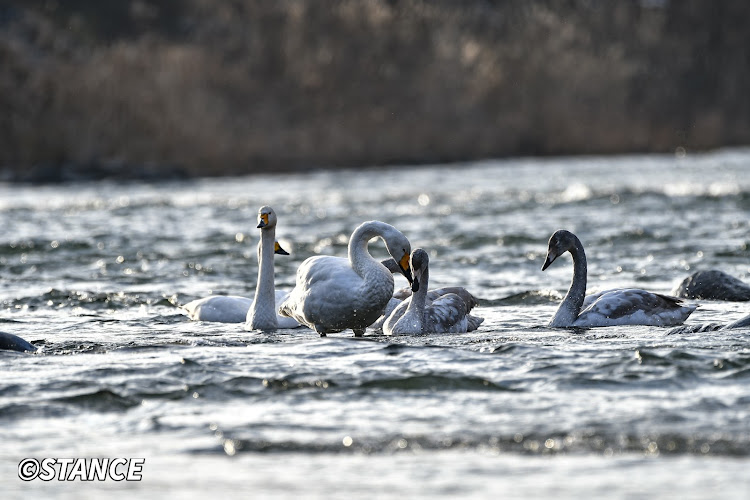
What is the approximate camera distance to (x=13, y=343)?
28.0 feet

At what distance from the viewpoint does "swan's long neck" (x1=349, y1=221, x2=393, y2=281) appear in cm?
927

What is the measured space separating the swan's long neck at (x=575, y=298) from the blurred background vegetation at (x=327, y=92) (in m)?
19.1

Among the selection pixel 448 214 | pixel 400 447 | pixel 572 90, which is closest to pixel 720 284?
pixel 400 447

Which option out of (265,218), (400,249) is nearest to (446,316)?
(400,249)

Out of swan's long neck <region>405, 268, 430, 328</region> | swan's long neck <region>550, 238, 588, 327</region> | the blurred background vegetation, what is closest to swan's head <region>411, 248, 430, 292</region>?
swan's long neck <region>405, 268, 430, 328</region>

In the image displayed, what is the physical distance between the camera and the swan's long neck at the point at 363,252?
9.27 m

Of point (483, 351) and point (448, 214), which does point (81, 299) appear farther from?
point (448, 214)

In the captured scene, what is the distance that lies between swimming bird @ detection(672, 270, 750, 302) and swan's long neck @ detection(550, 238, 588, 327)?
1.54 meters

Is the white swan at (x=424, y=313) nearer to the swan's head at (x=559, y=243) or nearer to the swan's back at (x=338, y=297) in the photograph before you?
the swan's back at (x=338, y=297)

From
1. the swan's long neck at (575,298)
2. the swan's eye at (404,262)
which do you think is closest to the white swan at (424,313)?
the swan's eye at (404,262)

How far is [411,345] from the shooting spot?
846 cm

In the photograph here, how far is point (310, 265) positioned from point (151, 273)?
4.77 m

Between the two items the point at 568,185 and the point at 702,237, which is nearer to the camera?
the point at 702,237

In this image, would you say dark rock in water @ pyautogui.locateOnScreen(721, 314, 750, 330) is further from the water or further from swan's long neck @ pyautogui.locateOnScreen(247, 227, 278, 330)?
swan's long neck @ pyautogui.locateOnScreen(247, 227, 278, 330)
